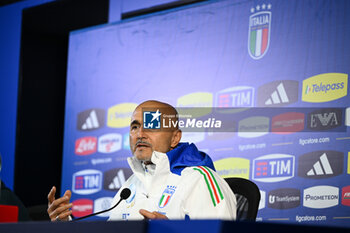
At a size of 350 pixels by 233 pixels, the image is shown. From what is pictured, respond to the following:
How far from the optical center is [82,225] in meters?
1.19

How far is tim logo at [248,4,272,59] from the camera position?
3.44m

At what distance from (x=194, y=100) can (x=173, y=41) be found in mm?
480

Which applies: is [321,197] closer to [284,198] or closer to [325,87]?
[284,198]

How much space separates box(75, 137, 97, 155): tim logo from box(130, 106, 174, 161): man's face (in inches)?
77.9

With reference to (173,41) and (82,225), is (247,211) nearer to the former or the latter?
(82,225)


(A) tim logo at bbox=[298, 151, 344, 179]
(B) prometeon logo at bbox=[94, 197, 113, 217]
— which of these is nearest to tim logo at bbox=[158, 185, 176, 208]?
(A) tim logo at bbox=[298, 151, 344, 179]

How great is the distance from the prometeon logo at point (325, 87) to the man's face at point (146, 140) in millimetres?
1092

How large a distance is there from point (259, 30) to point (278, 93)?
41 centimetres

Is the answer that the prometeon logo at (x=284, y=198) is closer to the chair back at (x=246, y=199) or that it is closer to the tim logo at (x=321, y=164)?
the tim logo at (x=321, y=164)

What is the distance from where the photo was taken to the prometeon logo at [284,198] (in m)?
3.24

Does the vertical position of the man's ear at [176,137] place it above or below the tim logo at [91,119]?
below

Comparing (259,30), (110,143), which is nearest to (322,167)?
(259,30)

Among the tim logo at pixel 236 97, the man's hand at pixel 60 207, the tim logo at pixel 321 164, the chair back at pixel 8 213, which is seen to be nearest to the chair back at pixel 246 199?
the man's hand at pixel 60 207
